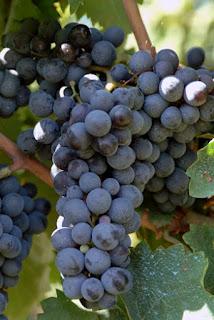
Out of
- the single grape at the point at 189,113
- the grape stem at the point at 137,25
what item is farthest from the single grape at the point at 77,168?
the grape stem at the point at 137,25

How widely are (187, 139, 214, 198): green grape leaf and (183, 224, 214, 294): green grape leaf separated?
6.0 inches

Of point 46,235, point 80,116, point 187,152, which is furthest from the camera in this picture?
point 46,235

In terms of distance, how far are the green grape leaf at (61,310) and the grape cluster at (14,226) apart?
0.24ft

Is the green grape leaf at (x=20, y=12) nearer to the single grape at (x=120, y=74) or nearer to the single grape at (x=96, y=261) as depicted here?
the single grape at (x=120, y=74)

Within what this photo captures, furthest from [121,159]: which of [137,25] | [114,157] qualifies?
[137,25]

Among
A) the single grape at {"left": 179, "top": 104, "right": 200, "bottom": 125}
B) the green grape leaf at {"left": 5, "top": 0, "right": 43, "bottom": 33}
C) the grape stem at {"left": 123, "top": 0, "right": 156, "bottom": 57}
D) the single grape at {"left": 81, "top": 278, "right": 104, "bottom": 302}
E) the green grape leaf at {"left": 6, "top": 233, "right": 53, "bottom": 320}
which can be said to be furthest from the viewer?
the green grape leaf at {"left": 6, "top": 233, "right": 53, "bottom": 320}

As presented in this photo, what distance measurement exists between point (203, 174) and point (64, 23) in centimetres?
76

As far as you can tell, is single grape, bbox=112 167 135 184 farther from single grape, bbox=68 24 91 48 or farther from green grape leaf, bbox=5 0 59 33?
green grape leaf, bbox=5 0 59 33

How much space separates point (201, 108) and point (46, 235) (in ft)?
2.12

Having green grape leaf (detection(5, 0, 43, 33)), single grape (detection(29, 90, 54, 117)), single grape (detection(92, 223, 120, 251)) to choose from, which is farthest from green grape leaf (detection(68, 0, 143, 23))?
single grape (detection(92, 223, 120, 251))

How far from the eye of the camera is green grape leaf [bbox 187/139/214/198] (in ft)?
3.80

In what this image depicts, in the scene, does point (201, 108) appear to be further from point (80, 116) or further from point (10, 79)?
point (10, 79)

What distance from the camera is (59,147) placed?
3.85 ft

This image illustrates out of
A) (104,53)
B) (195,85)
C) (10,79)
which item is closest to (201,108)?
(195,85)
